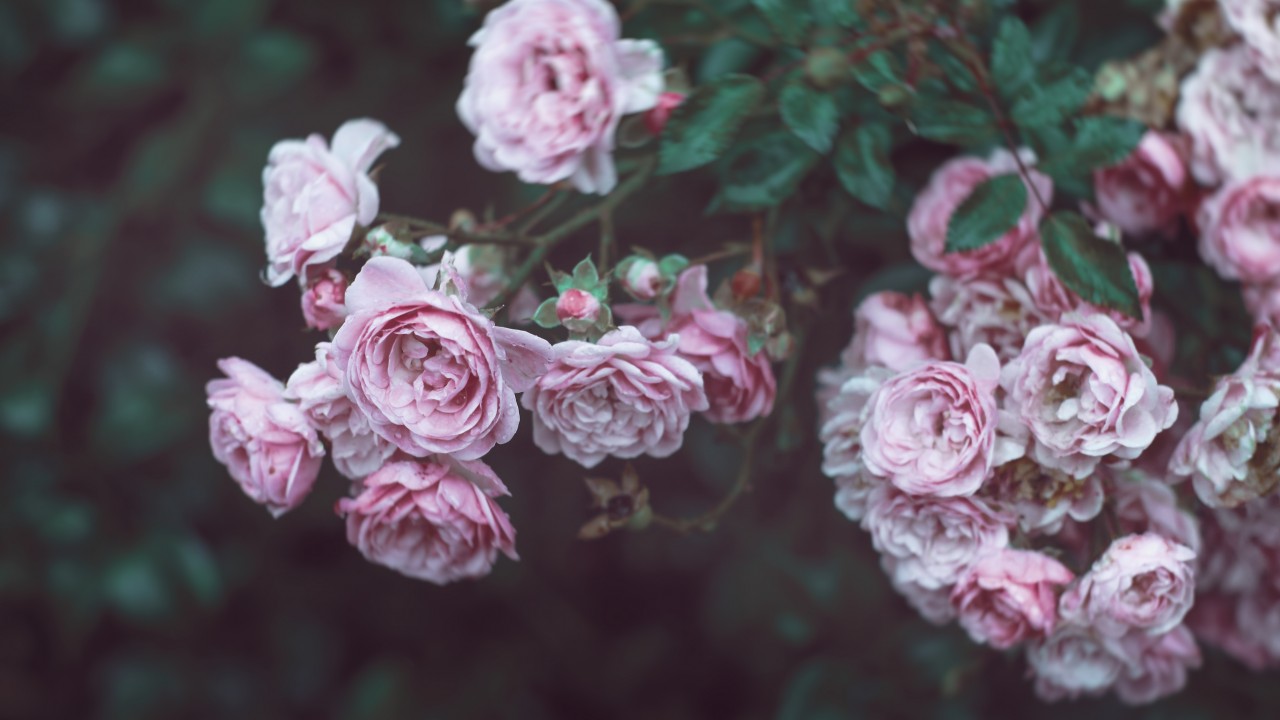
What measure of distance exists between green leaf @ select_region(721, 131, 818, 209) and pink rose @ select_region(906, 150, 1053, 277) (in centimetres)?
11

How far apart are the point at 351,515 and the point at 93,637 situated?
27.0 inches

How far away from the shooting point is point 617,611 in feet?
4.33

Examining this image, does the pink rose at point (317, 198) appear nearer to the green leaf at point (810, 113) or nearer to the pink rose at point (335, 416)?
the pink rose at point (335, 416)

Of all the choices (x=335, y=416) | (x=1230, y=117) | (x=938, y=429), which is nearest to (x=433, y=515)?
(x=335, y=416)

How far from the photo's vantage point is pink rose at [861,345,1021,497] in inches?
30.9

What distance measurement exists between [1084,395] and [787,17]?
343 millimetres

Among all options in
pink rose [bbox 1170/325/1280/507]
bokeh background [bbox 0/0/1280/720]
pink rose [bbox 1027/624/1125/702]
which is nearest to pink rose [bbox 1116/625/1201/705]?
pink rose [bbox 1027/624/1125/702]

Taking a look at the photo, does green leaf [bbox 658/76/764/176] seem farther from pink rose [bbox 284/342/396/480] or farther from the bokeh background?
the bokeh background

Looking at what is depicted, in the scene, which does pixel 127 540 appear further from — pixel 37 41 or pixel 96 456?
pixel 37 41

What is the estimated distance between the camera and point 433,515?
79cm

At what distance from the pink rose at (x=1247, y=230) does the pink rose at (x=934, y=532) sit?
1.01 feet

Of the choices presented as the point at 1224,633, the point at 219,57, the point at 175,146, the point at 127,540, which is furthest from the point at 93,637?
the point at 1224,633

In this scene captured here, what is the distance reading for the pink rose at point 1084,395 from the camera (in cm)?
77

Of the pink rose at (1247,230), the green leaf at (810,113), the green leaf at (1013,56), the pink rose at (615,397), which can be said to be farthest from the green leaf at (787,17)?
the pink rose at (1247,230)
